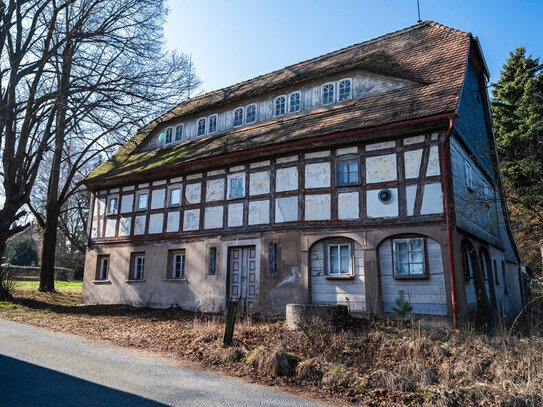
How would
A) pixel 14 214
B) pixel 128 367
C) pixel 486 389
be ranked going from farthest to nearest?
pixel 14 214 → pixel 128 367 → pixel 486 389

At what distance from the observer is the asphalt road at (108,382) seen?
4984 millimetres

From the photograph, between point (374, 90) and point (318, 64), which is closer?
point (374, 90)

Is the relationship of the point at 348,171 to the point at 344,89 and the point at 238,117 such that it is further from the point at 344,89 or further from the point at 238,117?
the point at 238,117

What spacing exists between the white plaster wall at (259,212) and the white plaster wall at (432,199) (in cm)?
463

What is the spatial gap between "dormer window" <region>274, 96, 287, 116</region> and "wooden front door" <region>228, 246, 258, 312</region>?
5.07 meters

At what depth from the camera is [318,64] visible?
16.7 metres

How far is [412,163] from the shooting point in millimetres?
11102

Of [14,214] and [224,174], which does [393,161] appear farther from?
[14,214]

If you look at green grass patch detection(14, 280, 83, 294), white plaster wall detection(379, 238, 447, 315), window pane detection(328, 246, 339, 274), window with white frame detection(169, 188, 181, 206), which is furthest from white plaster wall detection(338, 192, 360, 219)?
green grass patch detection(14, 280, 83, 294)

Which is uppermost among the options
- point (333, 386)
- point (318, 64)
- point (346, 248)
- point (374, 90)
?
point (318, 64)

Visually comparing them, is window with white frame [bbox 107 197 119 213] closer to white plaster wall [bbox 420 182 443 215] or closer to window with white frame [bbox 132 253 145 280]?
window with white frame [bbox 132 253 145 280]

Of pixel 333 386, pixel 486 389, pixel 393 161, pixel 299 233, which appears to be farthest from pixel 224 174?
pixel 486 389

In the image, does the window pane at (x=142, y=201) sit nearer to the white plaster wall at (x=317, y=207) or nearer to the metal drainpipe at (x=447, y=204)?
the white plaster wall at (x=317, y=207)

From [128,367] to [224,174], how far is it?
867 centimetres
